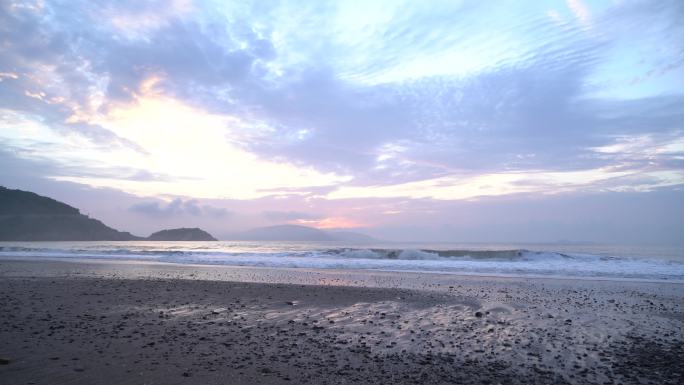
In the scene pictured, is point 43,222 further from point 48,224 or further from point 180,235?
point 180,235

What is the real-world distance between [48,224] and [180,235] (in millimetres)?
45798

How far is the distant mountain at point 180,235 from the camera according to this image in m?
157

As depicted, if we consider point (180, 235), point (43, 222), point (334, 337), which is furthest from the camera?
point (180, 235)

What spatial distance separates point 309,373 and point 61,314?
8.14m

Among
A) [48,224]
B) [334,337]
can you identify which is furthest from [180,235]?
[334,337]

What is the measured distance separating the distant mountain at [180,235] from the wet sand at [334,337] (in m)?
154

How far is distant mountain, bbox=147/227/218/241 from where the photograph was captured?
515 feet

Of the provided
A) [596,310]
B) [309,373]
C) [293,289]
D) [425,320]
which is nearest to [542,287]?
[596,310]

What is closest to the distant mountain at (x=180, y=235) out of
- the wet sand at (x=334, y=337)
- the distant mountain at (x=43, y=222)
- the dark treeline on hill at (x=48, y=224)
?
the dark treeline on hill at (x=48, y=224)

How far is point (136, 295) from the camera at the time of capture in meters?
13.9

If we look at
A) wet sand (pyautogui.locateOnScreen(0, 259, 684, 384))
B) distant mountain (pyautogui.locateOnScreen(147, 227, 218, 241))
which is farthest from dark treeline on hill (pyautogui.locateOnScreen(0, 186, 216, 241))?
wet sand (pyautogui.locateOnScreen(0, 259, 684, 384))

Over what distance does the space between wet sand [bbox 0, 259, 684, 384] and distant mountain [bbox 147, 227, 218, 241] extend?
153732 mm

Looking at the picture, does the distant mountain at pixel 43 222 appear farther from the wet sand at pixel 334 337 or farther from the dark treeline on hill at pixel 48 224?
the wet sand at pixel 334 337

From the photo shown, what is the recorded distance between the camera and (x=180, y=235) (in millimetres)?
159625
